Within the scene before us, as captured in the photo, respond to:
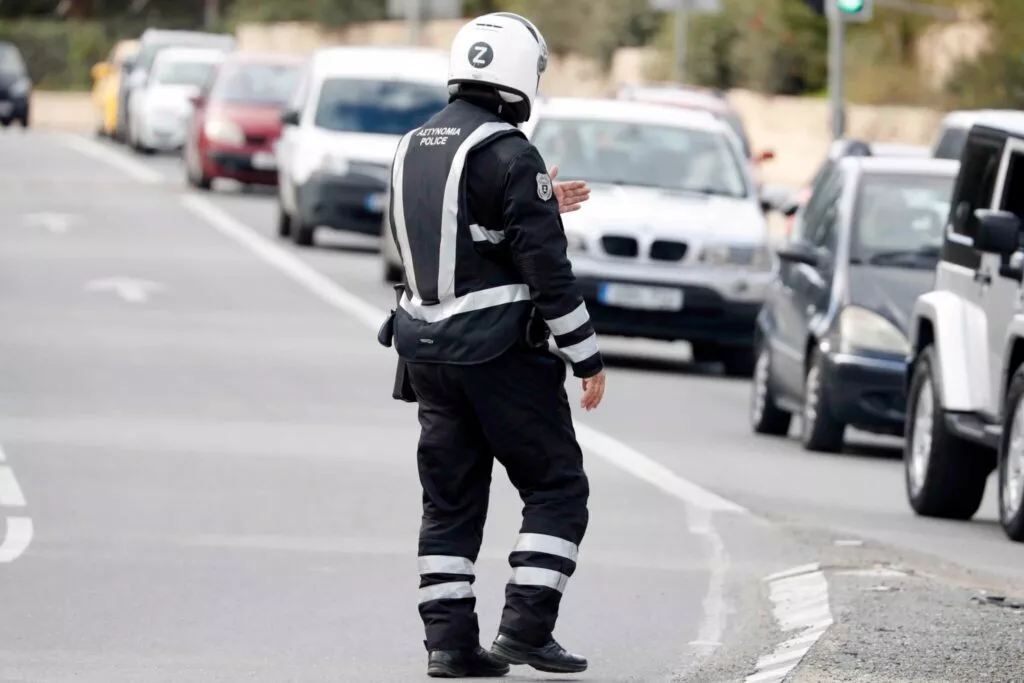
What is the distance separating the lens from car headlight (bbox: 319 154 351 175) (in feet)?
92.6

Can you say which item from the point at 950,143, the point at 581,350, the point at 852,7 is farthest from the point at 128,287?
the point at 581,350

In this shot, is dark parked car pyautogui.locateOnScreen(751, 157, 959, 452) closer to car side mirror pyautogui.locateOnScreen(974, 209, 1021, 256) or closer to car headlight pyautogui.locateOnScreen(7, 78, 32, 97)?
car side mirror pyautogui.locateOnScreen(974, 209, 1021, 256)

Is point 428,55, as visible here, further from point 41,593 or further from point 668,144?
point 41,593

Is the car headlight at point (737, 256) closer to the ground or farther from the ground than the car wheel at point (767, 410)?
farther from the ground

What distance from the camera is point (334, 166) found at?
92.8 feet

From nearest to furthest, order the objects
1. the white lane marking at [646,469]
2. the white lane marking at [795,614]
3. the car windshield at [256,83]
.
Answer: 1. the white lane marking at [795,614]
2. the white lane marking at [646,469]
3. the car windshield at [256,83]

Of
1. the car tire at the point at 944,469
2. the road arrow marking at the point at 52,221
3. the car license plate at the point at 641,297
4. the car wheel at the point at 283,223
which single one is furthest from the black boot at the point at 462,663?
the road arrow marking at the point at 52,221

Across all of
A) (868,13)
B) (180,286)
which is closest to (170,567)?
(180,286)

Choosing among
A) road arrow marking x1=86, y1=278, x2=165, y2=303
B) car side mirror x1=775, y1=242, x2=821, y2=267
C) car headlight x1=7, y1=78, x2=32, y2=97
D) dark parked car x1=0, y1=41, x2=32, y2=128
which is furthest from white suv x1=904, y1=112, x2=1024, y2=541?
car headlight x1=7, y1=78, x2=32, y2=97

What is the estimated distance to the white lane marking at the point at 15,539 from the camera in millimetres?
10492

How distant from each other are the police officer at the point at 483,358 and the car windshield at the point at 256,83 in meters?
29.2

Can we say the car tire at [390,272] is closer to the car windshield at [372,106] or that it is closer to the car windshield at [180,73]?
the car windshield at [372,106]

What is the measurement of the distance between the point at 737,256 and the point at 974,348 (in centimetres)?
704

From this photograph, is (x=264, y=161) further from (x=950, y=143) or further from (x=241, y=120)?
(x=950, y=143)
